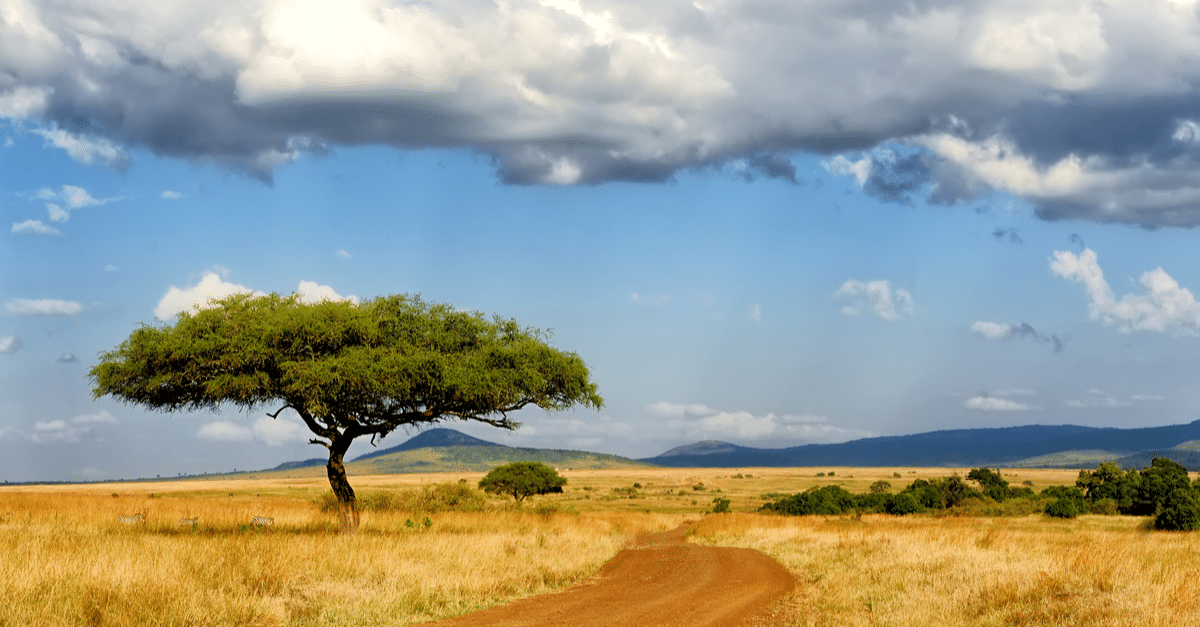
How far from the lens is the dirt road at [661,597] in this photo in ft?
47.2

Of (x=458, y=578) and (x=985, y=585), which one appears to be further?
(x=458, y=578)

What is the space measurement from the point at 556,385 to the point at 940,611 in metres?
19.5

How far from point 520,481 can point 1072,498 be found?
145 ft

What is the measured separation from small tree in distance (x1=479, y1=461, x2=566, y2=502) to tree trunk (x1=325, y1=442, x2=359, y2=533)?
1841 inches

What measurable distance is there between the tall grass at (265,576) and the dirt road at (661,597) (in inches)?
32.0

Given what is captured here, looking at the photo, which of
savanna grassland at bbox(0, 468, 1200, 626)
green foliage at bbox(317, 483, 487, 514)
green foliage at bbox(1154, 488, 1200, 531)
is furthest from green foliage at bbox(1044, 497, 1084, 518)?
green foliage at bbox(317, 483, 487, 514)

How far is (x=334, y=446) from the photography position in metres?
30.9

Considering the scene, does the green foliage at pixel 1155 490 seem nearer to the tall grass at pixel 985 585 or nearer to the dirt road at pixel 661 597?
the tall grass at pixel 985 585

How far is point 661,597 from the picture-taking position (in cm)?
1717

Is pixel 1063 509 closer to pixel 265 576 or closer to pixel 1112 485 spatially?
pixel 1112 485

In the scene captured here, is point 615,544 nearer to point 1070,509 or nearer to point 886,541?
point 886,541

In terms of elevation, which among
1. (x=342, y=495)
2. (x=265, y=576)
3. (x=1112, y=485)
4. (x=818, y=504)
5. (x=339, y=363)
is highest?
(x=339, y=363)

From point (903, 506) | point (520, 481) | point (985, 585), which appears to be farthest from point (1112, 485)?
point (985, 585)

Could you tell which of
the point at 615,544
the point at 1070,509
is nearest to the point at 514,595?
the point at 615,544
